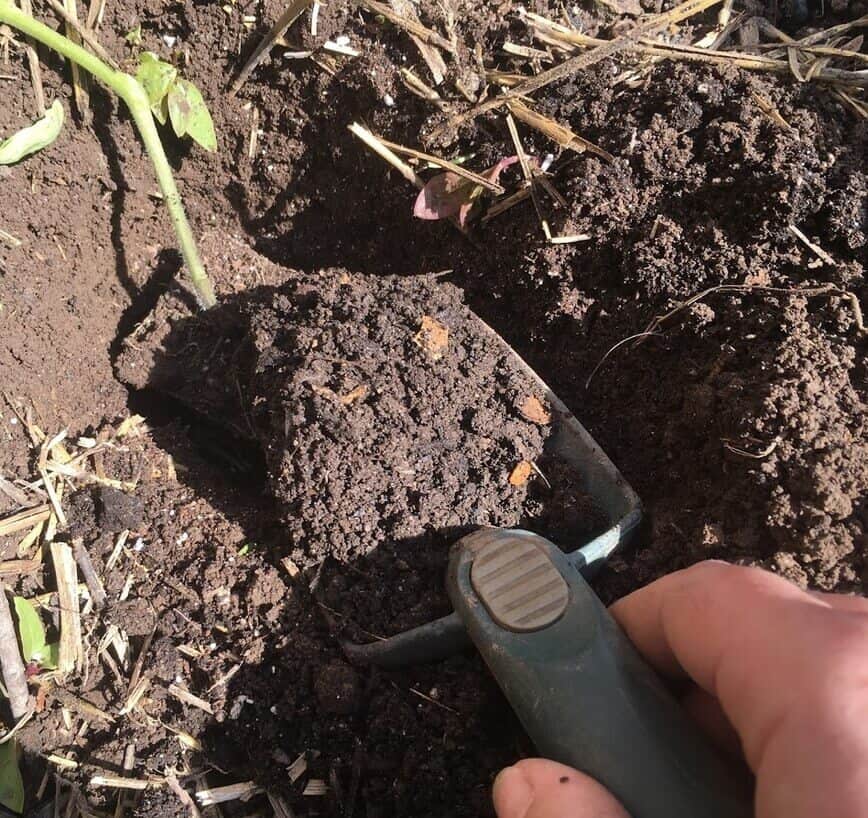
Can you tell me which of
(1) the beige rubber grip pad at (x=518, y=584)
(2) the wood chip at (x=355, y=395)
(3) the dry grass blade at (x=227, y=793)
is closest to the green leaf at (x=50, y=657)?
(3) the dry grass blade at (x=227, y=793)

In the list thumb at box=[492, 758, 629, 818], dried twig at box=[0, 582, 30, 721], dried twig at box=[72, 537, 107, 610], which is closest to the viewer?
thumb at box=[492, 758, 629, 818]

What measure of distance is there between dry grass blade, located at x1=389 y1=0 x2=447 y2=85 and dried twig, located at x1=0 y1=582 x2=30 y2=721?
1.39m

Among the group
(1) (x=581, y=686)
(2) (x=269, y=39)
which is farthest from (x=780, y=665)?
(2) (x=269, y=39)

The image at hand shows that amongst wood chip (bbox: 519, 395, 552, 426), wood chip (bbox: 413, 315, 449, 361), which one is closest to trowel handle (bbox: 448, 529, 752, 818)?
wood chip (bbox: 519, 395, 552, 426)

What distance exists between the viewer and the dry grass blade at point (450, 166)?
1.66m

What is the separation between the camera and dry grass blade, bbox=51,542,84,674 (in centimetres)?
140

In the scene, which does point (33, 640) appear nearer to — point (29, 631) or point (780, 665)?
point (29, 631)

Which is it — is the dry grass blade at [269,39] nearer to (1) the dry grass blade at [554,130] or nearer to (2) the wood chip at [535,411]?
(1) the dry grass blade at [554,130]

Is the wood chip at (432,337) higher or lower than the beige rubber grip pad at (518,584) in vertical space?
higher

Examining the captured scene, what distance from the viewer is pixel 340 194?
1890 mm

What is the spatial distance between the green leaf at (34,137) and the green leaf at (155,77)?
0.63 feet

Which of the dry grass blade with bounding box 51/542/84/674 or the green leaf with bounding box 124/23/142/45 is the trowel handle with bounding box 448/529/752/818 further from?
the green leaf with bounding box 124/23/142/45

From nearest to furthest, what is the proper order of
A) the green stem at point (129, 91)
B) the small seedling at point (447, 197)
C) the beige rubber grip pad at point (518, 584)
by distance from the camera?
the beige rubber grip pad at point (518, 584) → the green stem at point (129, 91) → the small seedling at point (447, 197)

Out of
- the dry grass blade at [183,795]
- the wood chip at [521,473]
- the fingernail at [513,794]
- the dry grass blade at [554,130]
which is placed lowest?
the dry grass blade at [183,795]
